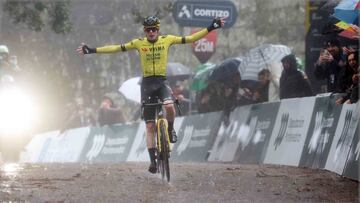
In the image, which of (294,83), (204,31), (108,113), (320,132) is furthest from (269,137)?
(108,113)

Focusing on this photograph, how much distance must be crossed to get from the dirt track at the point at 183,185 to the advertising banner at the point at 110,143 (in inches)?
291

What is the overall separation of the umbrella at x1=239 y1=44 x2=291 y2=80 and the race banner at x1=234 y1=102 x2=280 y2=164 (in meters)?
0.81

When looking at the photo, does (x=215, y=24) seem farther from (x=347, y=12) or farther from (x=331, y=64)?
(x=331, y=64)

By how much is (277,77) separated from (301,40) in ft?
67.8

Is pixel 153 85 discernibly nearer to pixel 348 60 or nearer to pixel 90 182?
pixel 90 182

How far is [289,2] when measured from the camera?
1490 inches

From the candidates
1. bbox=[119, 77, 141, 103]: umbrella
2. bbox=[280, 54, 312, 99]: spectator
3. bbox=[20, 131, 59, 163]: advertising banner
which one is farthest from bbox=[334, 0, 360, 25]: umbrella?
bbox=[20, 131, 59, 163]: advertising banner

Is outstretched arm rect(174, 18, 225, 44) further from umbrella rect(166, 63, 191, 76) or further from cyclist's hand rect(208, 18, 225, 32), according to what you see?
umbrella rect(166, 63, 191, 76)

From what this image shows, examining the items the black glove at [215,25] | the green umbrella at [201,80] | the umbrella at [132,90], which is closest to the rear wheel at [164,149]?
the black glove at [215,25]

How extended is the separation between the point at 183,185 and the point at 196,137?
297 inches

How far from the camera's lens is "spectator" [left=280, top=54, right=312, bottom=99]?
592 inches

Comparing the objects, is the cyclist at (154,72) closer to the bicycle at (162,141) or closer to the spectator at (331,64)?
the bicycle at (162,141)

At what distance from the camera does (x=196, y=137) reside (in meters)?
18.6

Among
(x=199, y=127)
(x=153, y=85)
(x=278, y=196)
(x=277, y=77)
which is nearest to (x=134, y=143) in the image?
(x=199, y=127)
